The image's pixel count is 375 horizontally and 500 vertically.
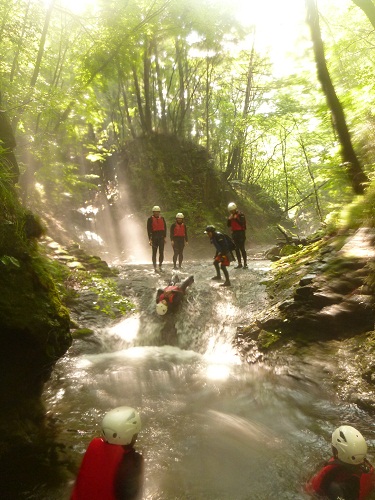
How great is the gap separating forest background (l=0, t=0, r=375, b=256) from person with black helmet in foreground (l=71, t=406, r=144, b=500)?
27.0 ft

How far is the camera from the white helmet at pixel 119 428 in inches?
101

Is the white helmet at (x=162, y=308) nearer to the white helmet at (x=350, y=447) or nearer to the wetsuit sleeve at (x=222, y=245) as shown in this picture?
the wetsuit sleeve at (x=222, y=245)

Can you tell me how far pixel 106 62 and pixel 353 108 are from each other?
9203 mm

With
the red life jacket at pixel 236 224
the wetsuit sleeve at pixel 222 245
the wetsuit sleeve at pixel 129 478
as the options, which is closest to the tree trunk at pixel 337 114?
the red life jacket at pixel 236 224

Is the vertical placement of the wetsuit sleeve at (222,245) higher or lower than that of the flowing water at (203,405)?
higher

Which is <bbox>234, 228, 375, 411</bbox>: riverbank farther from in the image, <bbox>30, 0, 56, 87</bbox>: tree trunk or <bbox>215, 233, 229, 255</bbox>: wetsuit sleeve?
<bbox>30, 0, 56, 87</bbox>: tree trunk

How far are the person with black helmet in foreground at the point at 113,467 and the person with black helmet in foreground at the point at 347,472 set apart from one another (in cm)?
179

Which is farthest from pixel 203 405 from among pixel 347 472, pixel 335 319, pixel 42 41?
pixel 42 41

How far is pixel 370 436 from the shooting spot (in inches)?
162

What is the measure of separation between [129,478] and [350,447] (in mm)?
1982

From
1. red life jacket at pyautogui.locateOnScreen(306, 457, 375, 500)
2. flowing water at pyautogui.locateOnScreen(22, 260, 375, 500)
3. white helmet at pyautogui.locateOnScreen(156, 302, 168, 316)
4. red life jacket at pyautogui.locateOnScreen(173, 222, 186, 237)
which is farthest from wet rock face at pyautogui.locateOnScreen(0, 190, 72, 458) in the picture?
red life jacket at pyautogui.locateOnScreen(173, 222, 186, 237)

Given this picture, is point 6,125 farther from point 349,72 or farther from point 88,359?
point 349,72

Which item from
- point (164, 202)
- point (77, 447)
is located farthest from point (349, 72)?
point (164, 202)

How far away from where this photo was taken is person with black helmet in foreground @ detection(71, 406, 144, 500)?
2348 mm
